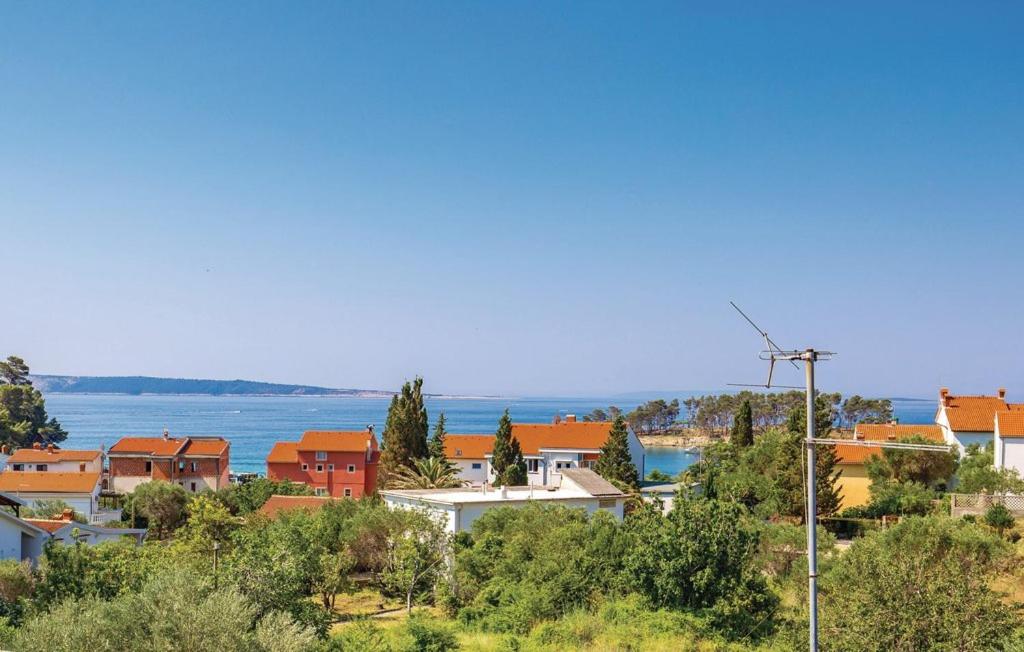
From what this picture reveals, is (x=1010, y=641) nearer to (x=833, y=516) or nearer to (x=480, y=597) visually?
(x=480, y=597)

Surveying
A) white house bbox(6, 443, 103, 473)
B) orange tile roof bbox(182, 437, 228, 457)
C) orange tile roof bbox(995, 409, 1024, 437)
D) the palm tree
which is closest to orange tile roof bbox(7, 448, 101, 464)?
white house bbox(6, 443, 103, 473)

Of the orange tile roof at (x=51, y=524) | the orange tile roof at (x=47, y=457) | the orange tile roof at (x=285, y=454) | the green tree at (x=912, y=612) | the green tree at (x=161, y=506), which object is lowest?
the green tree at (x=161, y=506)

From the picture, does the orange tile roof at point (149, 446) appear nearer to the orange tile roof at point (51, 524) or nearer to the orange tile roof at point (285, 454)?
the orange tile roof at point (285, 454)

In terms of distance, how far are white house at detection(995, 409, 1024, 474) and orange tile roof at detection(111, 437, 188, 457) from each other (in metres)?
49.6

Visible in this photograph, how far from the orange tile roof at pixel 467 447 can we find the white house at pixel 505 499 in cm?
2757

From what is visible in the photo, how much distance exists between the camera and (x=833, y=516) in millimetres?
32125

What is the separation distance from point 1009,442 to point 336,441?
38.9m

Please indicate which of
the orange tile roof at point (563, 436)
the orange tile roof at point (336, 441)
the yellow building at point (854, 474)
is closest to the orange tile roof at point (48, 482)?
the orange tile roof at point (336, 441)

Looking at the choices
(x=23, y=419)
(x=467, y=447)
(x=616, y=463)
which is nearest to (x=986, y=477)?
(x=616, y=463)

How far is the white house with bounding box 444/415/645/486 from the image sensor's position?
58500 mm

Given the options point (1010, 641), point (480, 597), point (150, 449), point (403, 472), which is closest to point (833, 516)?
point (480, 597)

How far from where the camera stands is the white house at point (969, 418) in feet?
140

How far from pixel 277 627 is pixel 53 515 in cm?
3412

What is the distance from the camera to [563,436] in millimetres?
60812
